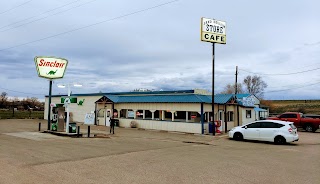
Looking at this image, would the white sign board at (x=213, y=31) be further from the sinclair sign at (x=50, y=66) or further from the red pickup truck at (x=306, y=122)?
the sinclair sign at (x=50, y=66)

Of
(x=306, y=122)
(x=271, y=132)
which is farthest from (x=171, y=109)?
(x=306, y=122)

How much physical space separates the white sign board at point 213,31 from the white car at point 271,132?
8.49m

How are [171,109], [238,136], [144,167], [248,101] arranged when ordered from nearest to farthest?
1. [144,167]
2. [238,136]
3. [171,109]
4. [248,101]

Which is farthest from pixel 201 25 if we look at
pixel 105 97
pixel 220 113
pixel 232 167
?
pixel 232 167

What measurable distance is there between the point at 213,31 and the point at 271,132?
34.2ft

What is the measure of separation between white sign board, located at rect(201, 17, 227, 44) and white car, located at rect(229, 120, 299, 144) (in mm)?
8485

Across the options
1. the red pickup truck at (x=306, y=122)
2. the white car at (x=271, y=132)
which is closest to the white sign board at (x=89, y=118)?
the white car at (x=271, y=132)

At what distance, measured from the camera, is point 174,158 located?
12.3 m

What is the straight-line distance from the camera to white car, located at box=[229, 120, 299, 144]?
19.0 metres

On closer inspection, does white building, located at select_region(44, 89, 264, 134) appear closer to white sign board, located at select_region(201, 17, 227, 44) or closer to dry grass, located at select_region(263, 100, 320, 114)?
white sign board, located at select_region(201, 17, 227, 44)

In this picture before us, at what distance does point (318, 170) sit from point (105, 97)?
26.0m

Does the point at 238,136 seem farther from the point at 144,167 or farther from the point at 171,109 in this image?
the point at 144,167

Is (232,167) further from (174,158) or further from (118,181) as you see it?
(118,181)

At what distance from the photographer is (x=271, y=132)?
1942cm
